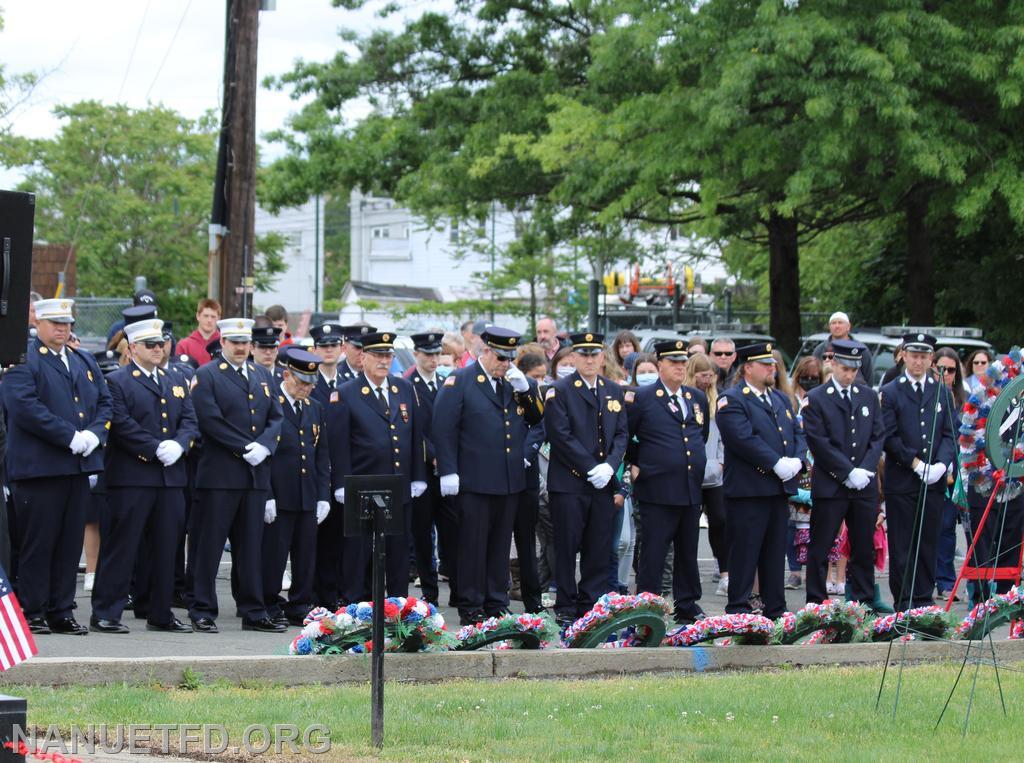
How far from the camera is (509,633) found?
9734mm

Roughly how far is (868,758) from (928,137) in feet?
50.8

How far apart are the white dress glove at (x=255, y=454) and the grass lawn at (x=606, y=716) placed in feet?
8.35

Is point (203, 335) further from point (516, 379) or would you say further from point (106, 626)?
point (106, 626)

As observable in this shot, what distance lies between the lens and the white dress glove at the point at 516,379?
11.7 metres

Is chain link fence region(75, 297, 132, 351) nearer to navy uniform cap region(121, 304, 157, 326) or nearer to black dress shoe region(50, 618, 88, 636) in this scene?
navy uniform cap region(121, 304, 157, 326)

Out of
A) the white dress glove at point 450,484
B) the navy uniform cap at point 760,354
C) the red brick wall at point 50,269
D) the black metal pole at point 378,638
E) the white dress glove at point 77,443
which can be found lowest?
the black metal pole at point 378,638

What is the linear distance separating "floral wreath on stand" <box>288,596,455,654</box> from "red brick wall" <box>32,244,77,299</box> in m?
22.9

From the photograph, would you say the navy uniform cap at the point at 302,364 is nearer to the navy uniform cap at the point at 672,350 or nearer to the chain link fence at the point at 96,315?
the navy uniform cap at the point at 672,350

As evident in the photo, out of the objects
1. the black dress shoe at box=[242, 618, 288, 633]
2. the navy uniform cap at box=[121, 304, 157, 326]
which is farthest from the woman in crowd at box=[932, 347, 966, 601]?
the navy uniform cap at box=[121, 304, 157, 326]

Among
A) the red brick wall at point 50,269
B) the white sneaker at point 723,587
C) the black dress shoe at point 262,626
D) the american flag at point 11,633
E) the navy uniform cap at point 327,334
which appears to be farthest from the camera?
the red brick wall at point 50,269

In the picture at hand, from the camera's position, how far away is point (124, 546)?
11.0 meters

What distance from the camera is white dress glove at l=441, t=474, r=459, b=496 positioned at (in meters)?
11.5

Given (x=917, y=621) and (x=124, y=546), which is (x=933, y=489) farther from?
(x=124, y=546)

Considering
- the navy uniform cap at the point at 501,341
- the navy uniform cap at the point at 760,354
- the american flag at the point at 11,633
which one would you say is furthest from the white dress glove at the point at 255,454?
the american flag at the point at 11,633
